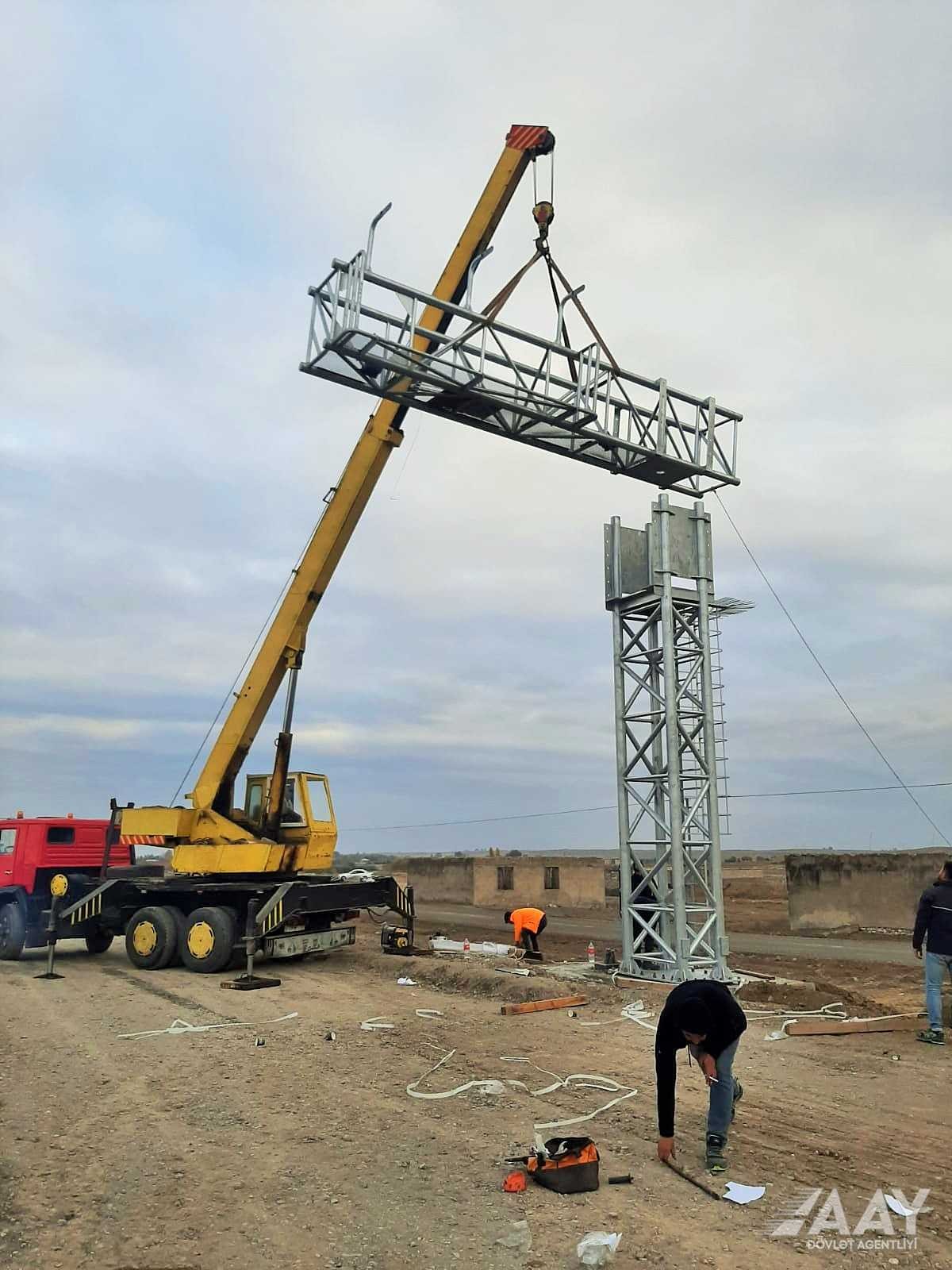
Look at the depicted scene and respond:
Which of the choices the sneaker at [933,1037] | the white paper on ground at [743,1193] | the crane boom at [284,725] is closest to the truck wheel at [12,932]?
the crane boom at [284,725]

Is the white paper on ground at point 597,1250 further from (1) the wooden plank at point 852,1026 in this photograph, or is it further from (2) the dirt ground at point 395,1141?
(1) the wooden plank at point 852,1026

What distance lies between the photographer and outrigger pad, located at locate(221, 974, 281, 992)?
13.3 metres

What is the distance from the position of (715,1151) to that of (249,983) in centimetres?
916

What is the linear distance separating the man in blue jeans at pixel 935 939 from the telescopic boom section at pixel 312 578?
9886 millimetres

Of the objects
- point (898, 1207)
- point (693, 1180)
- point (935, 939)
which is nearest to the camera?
point (898, 1207)

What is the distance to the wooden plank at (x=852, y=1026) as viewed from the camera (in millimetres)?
10039

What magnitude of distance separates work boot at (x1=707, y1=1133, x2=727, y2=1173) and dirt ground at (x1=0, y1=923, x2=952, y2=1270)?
0.11 metres

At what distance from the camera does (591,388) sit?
468 inches

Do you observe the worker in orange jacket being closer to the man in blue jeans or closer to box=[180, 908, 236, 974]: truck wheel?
box=[180, 908, 236, 974]: truck wheel

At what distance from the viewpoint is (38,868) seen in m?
17.1

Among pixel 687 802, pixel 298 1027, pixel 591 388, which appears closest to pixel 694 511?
pixel 591 388

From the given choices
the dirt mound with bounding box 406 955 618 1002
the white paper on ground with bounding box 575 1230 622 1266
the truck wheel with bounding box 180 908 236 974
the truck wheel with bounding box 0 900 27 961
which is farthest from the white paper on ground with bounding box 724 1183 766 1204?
the truck wheel with bounding box 0 900 27 961

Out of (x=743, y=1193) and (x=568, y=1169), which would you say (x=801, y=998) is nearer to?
(x=743, y=1193)

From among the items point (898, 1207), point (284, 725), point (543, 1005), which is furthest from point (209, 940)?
point (898, 1207)
